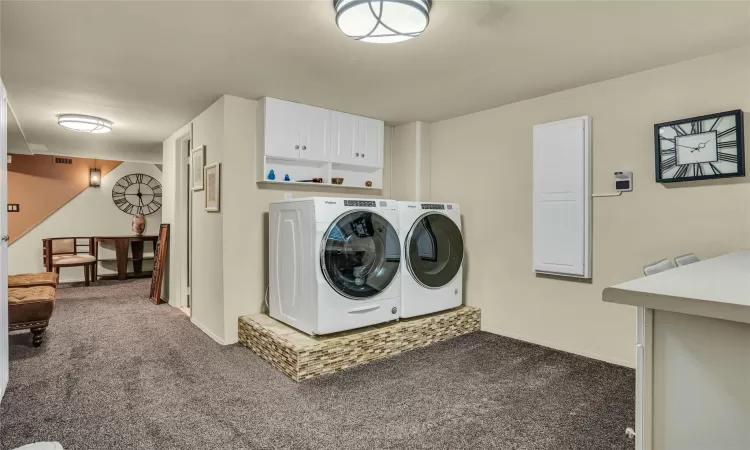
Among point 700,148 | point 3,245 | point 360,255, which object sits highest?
point 700,148

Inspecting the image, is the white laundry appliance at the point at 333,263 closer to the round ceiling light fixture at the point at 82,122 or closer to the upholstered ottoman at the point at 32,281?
the upholstered ottoman at the point at 32,281

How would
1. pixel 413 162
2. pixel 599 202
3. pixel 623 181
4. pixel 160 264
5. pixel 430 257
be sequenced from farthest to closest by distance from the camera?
pixel 160 264 < pixel 413 162 < pixel 430 257 < pixel 599 202 < pixel 623 181

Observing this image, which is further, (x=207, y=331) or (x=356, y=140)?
(x=356, y=140)

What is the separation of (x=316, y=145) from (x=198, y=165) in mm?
1186

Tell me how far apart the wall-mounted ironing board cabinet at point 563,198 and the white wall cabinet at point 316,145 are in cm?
161

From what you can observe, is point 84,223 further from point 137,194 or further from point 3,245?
point 3,245

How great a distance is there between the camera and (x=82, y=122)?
13.1ft

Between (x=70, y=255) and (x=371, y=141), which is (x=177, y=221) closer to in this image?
(x=371, y=141)

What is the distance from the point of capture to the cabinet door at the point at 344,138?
3775mm

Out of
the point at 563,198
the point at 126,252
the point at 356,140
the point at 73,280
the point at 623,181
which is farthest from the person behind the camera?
the point at 126,252

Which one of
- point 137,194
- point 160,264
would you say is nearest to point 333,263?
point 160,264

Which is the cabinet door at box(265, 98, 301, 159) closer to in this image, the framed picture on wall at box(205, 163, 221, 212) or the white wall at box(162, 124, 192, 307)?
the framed picture on wall at box(205, 163, 221, 212)

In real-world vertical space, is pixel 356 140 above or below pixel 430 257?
above

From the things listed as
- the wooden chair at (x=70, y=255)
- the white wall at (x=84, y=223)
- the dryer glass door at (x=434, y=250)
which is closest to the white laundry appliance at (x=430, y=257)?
the dryer glass door at (x=434, y=250)
